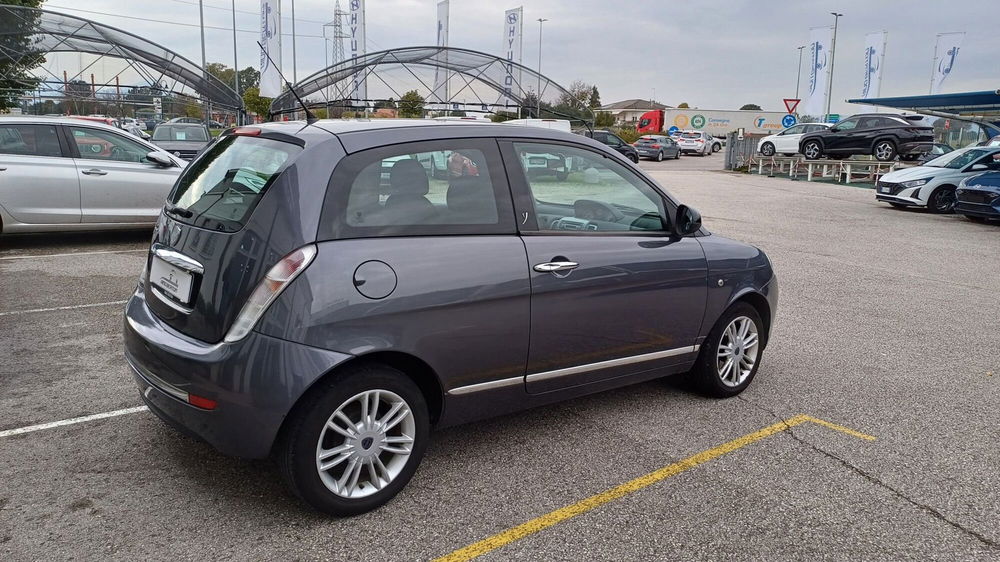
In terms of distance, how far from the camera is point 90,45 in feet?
76.4

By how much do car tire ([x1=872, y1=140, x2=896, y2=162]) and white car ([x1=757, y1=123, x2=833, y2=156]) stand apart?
3.85m

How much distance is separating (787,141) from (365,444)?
3122 cm

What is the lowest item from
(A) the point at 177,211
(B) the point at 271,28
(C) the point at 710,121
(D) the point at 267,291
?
(D) the point at 267,291

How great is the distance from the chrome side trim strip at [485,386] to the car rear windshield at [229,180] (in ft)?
3.87

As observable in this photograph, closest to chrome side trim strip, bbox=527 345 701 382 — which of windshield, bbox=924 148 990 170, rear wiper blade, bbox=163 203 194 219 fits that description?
rear wiper blade, bbox=163 203 194 219

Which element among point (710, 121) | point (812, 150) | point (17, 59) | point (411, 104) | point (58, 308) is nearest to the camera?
point (58, 308)

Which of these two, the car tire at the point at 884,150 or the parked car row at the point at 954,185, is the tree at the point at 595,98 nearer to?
the car tire at the point at 884,150

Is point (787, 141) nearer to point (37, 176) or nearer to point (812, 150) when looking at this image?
point (812, 150)

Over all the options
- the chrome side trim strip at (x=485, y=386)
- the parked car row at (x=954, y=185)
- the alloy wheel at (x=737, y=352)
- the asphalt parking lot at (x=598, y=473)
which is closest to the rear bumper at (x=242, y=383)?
the asphalt parking lot at (x=598, y=473)

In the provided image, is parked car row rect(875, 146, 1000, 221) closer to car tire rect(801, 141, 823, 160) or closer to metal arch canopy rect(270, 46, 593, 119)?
car tire rect(801, 141, 823, 160)

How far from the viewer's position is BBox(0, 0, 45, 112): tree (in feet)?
69.7

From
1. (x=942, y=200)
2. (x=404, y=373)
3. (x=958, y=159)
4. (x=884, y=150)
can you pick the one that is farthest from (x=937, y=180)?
(x=404, y=373)

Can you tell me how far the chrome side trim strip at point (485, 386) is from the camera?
11.0 ft

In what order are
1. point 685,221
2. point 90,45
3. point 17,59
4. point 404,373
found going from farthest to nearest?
point 90,45 < point 17,59 < point 685,221 < point 404,373
